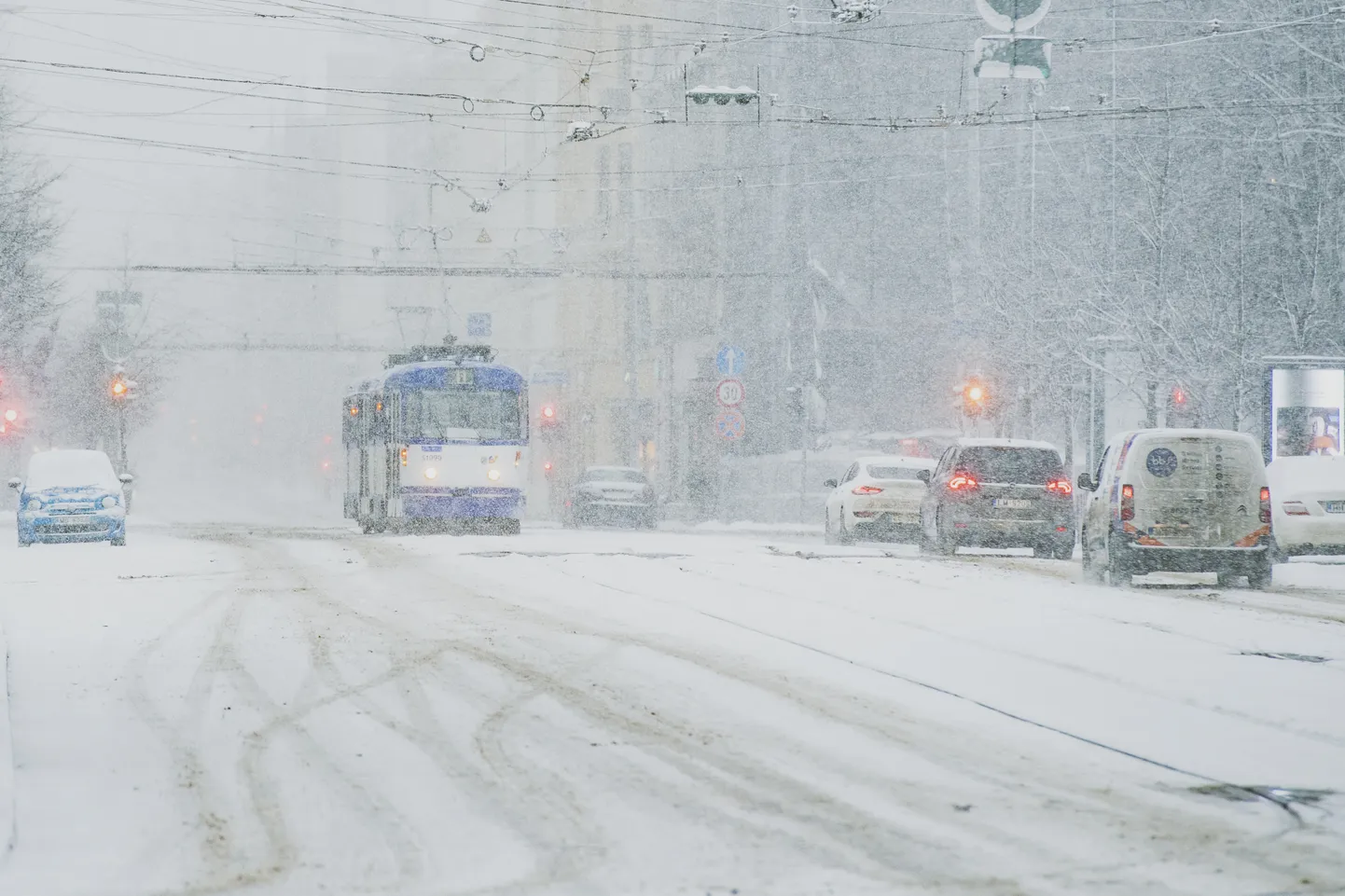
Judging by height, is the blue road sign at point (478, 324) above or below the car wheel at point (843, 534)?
above

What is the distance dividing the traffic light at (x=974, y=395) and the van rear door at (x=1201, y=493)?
16215 mm

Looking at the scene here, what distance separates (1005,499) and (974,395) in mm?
10921

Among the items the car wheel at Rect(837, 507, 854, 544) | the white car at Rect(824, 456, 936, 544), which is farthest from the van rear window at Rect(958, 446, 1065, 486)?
the car wheel at Rect(837, 507, 854, 544)

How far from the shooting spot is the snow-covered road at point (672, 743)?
633 centimetres

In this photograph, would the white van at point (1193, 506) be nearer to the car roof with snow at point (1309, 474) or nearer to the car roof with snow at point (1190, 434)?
the car roof with snow at point (1190, 434)

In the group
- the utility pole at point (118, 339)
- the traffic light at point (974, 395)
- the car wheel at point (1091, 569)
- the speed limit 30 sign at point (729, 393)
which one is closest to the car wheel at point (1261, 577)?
the car wheel at point (1091, 569)

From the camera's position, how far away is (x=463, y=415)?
3284cm

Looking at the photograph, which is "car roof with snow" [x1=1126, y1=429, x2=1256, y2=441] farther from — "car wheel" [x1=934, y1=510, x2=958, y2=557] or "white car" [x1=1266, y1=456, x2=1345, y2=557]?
"car wheel" [x1=934, y1=510, x2=958, y2=557]

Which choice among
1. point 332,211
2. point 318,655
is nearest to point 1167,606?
point 318,655

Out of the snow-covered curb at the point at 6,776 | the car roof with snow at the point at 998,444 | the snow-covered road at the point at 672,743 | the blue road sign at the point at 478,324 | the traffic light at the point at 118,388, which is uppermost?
the blue road sign at the point at 478,324

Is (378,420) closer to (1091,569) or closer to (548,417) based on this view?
(1091,569)

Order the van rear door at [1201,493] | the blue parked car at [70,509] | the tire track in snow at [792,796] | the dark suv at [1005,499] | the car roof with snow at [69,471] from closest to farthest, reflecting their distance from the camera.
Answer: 1. the tire track in snow at [792,796]
2. the van rear door at [1201,493]
3. the dark suv at [1005,499]
4. the blue parked car at [70,509]
5. the car roof with snow at [69,471]

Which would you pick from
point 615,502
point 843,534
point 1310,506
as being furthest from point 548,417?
point 1310,506

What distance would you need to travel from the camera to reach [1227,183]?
41.0 m
